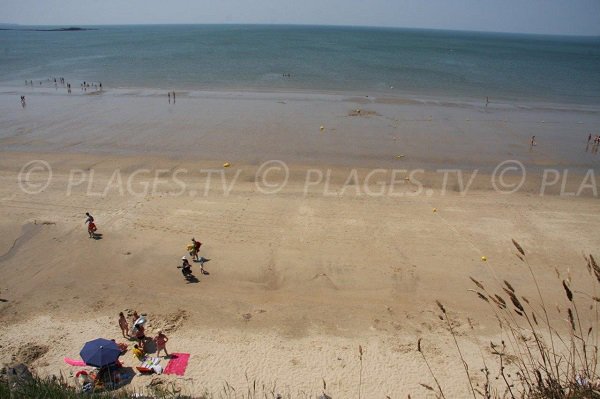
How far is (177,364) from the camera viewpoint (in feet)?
34.7

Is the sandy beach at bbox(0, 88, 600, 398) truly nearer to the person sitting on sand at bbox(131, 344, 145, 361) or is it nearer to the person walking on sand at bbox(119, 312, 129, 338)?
the person sitting on sand at bbox(131, 344, 145, 361)

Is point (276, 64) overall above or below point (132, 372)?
above

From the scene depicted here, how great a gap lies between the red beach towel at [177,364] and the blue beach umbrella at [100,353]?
1.27m

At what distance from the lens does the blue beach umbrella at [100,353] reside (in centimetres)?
977

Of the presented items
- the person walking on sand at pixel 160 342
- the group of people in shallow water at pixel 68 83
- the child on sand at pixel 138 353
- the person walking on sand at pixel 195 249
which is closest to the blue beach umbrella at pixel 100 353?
the child on sand at pixel 138 353

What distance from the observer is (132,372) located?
10375 millimetres

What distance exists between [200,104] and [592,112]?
40742 mm

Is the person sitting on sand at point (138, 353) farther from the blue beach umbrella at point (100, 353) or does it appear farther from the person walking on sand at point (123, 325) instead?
the person walking on sand at point (123, 325)

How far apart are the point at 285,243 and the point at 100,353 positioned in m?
7.89

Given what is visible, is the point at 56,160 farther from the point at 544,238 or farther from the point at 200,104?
the point at 544,238

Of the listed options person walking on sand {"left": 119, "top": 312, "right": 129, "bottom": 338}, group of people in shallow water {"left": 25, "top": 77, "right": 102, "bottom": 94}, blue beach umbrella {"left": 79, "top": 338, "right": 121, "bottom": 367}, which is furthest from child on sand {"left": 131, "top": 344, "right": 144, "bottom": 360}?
group of people in shallow water {"left": 25, "top": 77, "right": 102, "bottom": 94}

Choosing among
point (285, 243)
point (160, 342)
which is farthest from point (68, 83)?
point (160, 342)

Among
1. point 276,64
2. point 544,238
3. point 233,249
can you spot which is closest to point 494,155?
point 544,238

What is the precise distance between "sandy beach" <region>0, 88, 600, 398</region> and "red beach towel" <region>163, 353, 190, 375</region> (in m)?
0.22
